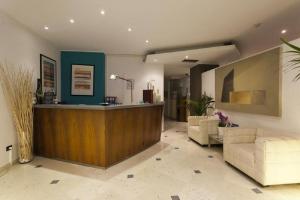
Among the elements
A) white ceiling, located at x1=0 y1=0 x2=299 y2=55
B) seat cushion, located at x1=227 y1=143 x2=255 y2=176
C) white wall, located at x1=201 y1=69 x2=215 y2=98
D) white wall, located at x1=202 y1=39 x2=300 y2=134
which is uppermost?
white ceiling, located at x1=0 y1=0 x2=299 y2=55

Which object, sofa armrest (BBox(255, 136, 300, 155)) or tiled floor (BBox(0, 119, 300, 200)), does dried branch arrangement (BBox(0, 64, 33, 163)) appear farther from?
sofa armrest (BBox(255, 136, 300, 155))

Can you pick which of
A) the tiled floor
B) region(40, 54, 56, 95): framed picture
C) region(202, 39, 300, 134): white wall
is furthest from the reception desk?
region(202, 39, 300, 134): white wall

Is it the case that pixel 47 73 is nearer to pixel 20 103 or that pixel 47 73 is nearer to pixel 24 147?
pixel 20 103

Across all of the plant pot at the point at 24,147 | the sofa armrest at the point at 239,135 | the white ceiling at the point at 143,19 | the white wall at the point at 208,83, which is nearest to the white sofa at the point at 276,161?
the sofa armrest at the point at 239,135

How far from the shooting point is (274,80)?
348 centimetres

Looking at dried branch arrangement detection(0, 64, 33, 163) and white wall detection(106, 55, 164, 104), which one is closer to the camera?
dried branch arrangement detection(0, 64, 33, 163)

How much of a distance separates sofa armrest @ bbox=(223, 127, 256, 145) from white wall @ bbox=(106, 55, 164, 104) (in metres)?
3.64

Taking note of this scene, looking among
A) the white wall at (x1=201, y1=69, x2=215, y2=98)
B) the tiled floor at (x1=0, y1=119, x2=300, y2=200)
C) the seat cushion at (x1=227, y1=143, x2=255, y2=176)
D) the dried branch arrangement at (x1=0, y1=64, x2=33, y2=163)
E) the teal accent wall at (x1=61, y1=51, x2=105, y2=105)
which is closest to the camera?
the tiled floor at (x1=0, y1=119, x2=300, y2=200)

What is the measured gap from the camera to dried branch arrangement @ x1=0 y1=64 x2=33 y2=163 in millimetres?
3443

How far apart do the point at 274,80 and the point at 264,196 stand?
2.16 metres

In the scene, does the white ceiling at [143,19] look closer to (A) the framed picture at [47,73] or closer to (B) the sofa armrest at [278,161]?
(A) the framed picture at [47,73]

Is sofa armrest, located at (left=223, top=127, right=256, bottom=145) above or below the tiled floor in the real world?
above

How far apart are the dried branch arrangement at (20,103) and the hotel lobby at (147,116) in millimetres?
20

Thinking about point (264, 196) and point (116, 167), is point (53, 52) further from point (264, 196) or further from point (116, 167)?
point (264, 196)
